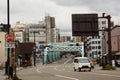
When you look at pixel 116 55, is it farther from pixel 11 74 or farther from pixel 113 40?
pixel 11 74

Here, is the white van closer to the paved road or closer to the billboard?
the paved road

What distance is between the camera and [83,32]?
59.3 metres

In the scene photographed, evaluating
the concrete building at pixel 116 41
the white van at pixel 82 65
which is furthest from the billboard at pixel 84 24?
the concrete building at pixel 116 41

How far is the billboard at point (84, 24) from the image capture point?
194 feet

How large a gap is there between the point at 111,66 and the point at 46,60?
378 ft

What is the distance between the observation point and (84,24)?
5912cm

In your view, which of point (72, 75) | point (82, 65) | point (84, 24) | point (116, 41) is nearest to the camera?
point (72, 75)

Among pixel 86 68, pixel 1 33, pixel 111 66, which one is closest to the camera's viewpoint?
pixel 86 68

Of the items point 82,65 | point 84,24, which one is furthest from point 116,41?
point 82,65

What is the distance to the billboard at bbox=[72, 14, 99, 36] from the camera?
59.1 meters

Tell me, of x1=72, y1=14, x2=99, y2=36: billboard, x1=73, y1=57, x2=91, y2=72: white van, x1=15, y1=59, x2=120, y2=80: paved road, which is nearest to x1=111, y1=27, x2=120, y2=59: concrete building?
x1=72, y1=14, x2=99, y2=36: billboard

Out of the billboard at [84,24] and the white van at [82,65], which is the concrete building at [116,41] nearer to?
the billboard at [84,24]

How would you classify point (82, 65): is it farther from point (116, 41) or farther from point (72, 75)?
point (116, 41)

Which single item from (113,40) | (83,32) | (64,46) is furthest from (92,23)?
(64,46)
